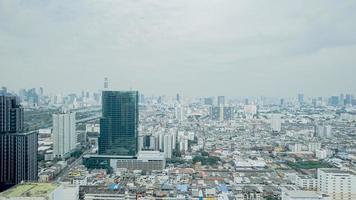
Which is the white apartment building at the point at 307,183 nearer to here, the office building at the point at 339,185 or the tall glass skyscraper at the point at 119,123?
the office building at the point at 339,185

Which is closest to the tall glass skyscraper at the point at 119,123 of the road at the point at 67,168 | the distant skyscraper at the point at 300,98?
the road at the point at 67,168

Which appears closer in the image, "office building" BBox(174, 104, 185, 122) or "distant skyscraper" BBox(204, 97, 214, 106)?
"distant skyscraper" BBox(204, 97, 214, 106)

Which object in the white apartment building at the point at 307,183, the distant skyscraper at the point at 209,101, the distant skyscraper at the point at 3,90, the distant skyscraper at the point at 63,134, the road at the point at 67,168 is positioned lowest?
the road at the point at 67,168

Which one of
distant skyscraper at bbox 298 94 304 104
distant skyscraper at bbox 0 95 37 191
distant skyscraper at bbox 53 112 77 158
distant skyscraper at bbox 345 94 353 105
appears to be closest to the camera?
distant skyscraper at bbox 0 95 37 191

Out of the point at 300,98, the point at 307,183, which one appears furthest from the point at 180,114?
the point at 307,183

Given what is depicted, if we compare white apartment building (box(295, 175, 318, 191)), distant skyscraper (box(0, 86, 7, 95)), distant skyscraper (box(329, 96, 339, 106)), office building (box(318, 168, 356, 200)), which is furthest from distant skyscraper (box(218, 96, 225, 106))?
distant skyscraper (box(0, 86, 7, 95))

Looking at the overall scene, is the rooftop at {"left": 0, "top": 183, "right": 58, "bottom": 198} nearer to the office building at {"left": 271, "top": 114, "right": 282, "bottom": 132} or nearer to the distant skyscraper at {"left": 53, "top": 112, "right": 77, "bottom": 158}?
the distant skyscraper at {"left": 53, "top": 112, "right": 77, "bottom": 158}

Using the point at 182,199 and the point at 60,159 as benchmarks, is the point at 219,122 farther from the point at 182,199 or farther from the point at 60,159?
the point at 182,199
